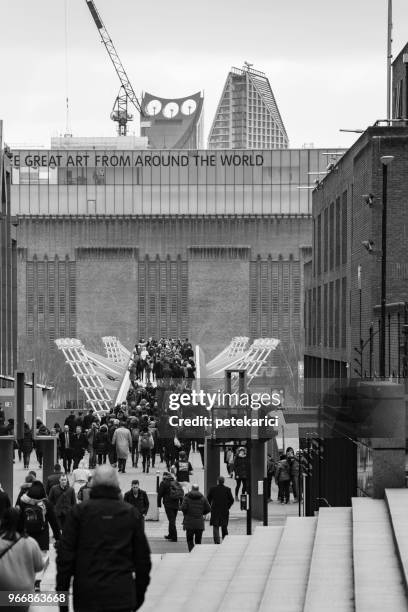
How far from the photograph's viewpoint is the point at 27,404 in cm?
3503

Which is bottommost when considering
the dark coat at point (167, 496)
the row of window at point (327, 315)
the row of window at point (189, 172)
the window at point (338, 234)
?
the dark coat at point (167, 496)

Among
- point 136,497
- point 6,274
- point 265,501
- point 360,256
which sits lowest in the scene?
point 265,501

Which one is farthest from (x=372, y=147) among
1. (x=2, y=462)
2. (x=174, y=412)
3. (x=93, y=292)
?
(x=93, y=292)

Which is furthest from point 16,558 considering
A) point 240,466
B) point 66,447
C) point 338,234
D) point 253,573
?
point 338,234

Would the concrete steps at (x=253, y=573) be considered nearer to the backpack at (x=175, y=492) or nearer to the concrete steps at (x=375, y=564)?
the concrete steps at (x=375, y=564)

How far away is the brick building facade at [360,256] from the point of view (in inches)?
1778

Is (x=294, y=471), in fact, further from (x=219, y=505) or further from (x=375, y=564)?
(x=375, y=564)

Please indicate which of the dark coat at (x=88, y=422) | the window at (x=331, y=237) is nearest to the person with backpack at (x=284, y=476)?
the dark coat at (x=88, y=422)

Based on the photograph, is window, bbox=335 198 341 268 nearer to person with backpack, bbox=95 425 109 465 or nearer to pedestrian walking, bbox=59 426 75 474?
pedestrian walking, bbox=59 426 75 474

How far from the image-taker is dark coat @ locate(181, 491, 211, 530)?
2080 centimetres

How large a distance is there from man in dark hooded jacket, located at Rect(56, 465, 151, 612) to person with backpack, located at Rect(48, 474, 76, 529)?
31.7 ft

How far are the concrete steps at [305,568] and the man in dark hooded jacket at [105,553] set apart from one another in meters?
3.05

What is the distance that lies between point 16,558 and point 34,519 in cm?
751

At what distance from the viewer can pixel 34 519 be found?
657 inches
